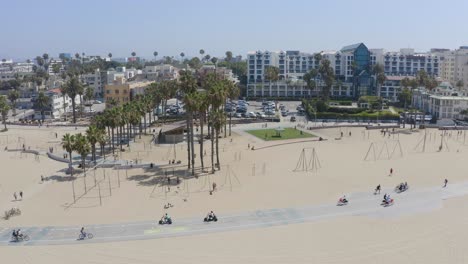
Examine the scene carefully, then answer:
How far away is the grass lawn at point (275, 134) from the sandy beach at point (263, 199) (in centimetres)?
441

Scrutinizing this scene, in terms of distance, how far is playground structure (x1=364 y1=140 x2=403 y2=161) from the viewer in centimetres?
6638

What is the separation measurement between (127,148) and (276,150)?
24.9 metres

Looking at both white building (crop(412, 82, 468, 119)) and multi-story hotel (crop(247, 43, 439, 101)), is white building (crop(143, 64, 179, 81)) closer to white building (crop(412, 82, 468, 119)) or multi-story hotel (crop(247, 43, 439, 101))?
multi-story hotel (crop(247, 43, 439, 101))

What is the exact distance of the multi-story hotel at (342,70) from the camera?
137500 mm

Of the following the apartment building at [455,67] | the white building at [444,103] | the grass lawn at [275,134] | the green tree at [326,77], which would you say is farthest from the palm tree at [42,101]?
the apartment building at [455,67]

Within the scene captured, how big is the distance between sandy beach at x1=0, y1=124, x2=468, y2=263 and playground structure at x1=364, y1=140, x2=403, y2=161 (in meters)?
0.21

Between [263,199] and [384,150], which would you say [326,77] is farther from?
[263,199]

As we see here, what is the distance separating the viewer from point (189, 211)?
4325 cm

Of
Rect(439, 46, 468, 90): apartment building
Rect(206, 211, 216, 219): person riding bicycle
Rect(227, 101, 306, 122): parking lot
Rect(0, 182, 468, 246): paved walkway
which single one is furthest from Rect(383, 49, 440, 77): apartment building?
Rect(206, 211, 216, 219): person riding bicycle

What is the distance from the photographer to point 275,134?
85188 millimetres

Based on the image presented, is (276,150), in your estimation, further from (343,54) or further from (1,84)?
(1,84)

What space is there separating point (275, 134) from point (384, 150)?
71.5 feet

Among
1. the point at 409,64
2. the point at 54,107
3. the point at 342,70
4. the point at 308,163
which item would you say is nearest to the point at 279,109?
the point at 342,70

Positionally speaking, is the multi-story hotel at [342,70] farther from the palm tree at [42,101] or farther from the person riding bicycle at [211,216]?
the person riding bicycle at [211,216]
